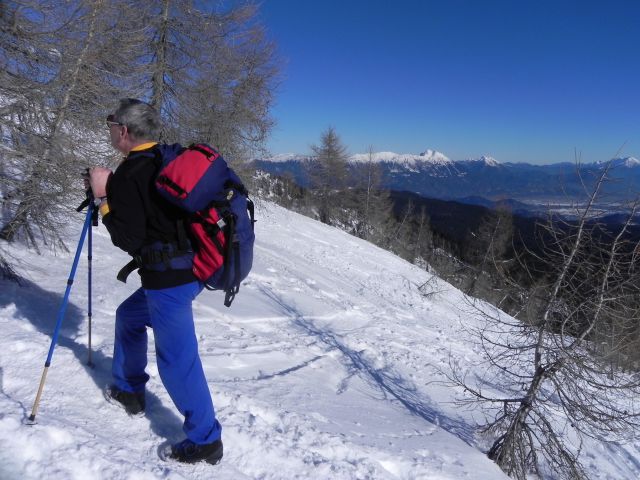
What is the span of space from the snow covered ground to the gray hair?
1800mm

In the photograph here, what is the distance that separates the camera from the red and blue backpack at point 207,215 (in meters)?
2.24

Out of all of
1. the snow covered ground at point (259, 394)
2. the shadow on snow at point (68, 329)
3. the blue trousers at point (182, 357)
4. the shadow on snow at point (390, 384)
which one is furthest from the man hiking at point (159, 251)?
the shadow on snow at point (390, 384)

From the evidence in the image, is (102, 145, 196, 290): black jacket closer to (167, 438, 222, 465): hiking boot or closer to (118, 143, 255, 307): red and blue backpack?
(118, 143, 255, 307): red and blue backpack

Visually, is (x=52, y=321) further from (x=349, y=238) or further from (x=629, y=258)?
(x=349, y=238)

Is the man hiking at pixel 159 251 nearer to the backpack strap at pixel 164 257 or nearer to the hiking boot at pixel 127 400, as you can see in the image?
the backpack strap at pixel 164 257

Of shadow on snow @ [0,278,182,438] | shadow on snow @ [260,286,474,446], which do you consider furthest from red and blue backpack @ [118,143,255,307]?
shadow on snow @ [260,286,474,446]

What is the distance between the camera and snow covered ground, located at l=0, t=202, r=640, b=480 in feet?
8.34

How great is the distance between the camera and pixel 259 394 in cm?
431

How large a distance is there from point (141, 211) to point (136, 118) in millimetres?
555

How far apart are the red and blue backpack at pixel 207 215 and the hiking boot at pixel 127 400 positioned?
42.0 inches

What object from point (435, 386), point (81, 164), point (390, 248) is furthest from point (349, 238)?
point (81, 164)

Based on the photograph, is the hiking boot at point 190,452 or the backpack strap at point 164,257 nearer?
the backpack strap at point 164,257

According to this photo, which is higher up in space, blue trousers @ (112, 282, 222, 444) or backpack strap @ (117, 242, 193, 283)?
backpack strap @ (117, 242, 193, 283)

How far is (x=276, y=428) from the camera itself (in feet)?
11.5
